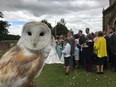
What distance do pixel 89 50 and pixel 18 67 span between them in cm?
1017

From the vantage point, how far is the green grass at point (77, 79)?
11.9m

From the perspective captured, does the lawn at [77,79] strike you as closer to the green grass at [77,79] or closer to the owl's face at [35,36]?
the green grass at [77,79]

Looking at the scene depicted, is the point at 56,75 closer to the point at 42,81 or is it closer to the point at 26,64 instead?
the point at 42,81

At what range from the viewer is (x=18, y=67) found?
4352mm

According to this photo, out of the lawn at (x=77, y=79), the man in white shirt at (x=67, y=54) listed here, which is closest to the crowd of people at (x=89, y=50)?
the man in white shirt at (x=67, y=54)

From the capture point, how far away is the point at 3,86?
14.0 ft

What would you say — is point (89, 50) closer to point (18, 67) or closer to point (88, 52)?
point (88, 52)

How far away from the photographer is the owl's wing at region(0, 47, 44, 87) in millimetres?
4309

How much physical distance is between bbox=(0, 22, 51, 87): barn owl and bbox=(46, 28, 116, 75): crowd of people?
374 inches

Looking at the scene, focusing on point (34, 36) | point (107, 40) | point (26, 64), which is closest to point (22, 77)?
point (26, 64)

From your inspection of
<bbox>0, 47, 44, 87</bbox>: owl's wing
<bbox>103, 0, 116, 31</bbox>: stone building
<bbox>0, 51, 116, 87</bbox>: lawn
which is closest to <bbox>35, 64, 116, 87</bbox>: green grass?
<bbox>0, 51, 116, 87</bbox>: lawn

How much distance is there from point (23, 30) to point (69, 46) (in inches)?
391

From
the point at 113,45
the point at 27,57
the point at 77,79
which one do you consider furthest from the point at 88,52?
the point at 27,57

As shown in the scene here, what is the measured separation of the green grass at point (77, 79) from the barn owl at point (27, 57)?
7.30 meters
